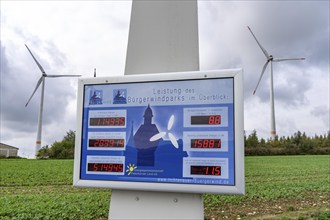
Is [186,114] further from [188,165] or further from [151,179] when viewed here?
[151,179]

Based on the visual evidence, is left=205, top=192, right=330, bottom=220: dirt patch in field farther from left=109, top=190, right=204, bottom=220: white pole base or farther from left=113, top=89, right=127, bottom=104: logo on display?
left=113, top=89, right=127, bottom=104: logo on display

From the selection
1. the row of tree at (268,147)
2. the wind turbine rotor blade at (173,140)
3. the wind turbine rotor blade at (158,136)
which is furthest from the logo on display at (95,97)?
the row of tree at (268,147)

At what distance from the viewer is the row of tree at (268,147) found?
30353mm

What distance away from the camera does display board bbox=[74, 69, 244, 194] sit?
8.89ft

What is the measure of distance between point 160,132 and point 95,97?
2.39 ft

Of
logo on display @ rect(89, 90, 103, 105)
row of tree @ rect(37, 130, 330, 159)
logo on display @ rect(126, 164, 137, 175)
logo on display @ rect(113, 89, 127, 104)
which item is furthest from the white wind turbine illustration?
row of tree @ rect(37, 130, 330, 159)

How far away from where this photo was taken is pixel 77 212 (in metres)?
6.18

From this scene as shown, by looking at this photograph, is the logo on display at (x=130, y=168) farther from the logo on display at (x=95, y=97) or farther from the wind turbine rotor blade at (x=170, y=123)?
the logo on display at (x=95, y=97)

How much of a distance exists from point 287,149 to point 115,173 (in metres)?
32.4

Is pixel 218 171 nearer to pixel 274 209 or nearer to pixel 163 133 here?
pixel 163 133

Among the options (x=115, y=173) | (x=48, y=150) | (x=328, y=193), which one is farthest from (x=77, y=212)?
(x=48, y=150)

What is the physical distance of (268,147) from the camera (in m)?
31.5

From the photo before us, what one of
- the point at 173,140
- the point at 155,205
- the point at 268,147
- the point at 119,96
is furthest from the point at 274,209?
the point at 268,147

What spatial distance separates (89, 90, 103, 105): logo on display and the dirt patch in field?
3816 mm
